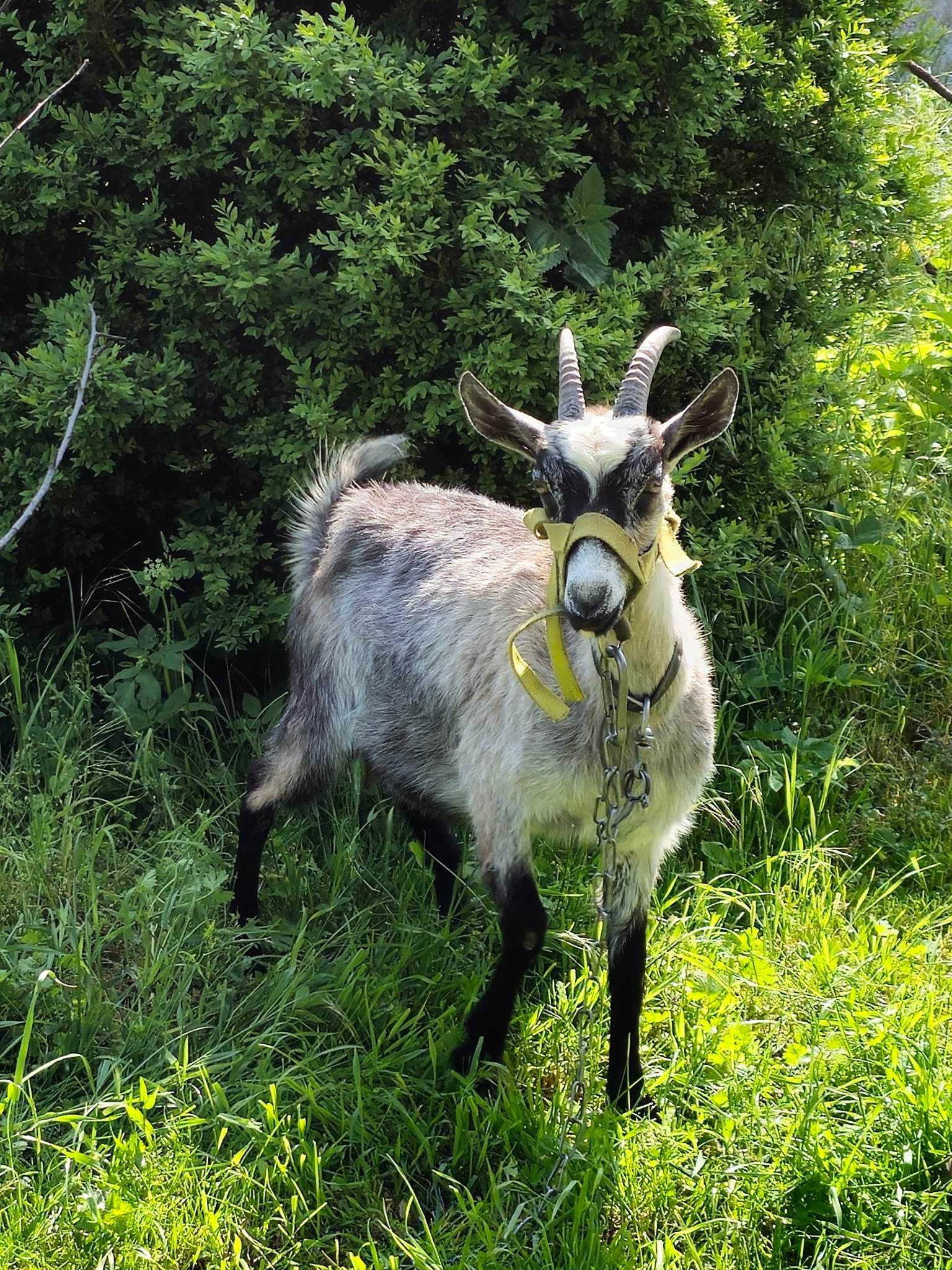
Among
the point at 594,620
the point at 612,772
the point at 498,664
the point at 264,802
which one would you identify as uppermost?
the point at 594,620

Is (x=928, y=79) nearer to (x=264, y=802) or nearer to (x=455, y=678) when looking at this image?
(x=455, y=678)

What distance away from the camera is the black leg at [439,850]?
3691 millimetres

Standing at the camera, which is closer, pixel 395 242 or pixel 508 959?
pixel 508 959

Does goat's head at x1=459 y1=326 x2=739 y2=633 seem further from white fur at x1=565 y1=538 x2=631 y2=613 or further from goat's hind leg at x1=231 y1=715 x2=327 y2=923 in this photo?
goat's hind leg at x1=231 y1=715 x2=327 y2=923

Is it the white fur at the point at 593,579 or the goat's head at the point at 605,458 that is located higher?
the goat's head at the point at 605,458

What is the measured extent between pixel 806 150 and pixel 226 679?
2671 millimetres

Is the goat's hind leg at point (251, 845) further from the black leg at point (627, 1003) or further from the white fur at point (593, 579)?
the white fur at point (593, 579)

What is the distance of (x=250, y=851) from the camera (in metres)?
3.61

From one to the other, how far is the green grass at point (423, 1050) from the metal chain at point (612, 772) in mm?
148

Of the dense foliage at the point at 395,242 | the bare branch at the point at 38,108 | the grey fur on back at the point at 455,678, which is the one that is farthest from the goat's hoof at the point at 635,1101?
the bare branch at the point at 38,108

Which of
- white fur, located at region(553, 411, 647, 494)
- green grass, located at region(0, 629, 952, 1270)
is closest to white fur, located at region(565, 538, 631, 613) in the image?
white fur, located at region(553, 411, 647, 494)

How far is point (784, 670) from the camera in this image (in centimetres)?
421

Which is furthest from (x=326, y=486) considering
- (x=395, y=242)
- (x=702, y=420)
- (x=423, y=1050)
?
(x=423, y=1050)

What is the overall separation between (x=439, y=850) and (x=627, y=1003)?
0.96 metres
